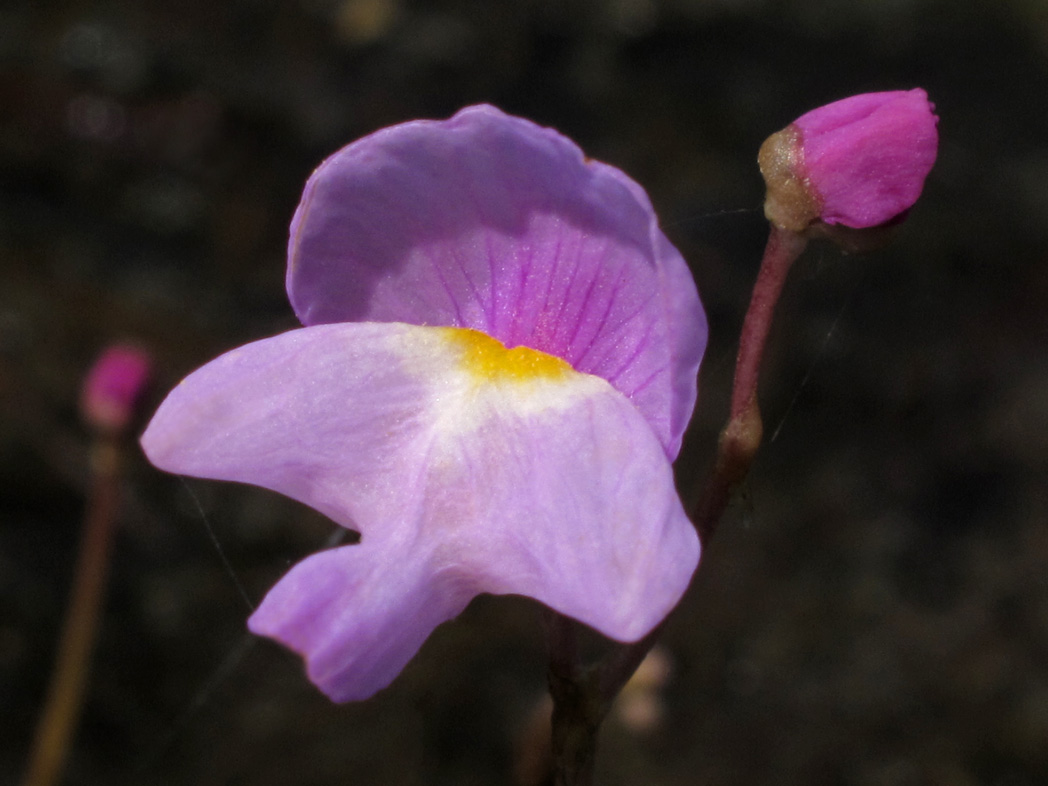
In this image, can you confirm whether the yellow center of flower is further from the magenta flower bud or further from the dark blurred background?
the dark blurred background

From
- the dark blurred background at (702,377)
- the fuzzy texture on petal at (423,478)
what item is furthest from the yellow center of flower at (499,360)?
the dark blurred background at (702,377)

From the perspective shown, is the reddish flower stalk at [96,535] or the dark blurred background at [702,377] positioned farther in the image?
the dark blurred background at [702,377]

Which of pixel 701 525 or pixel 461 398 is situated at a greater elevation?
pixel 461 398

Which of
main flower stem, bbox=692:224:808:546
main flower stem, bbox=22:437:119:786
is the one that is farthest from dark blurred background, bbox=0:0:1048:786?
main flower stem, bbox=692:224:808:546

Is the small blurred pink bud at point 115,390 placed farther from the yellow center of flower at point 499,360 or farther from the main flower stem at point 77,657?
the yellow center of flower at point 499,360

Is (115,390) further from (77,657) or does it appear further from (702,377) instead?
(702,377)

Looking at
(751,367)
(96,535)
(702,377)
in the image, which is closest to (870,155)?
(751,367)
